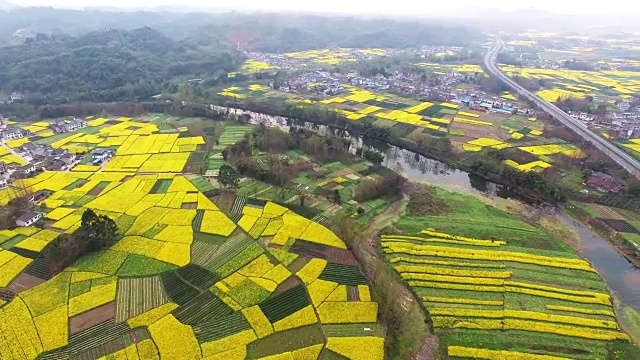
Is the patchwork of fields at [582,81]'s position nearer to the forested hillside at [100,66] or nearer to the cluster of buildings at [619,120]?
the cluster of buildings at [619,120]

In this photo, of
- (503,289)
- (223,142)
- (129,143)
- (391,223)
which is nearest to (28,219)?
(129,143)

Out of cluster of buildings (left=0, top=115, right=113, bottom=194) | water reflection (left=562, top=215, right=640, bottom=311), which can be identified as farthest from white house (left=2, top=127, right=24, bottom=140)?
water reflection (left=562, top=215, right=640, bottom=311)

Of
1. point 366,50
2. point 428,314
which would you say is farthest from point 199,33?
point 428,314

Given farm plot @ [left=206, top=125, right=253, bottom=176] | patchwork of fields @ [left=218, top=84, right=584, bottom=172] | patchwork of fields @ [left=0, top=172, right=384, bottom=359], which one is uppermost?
patchwork of fields @ [left=218, top=84, right=584, bottom=172]

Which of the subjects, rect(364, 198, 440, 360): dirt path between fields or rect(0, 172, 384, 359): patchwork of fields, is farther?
rect(364, 198, 440, 360): dirt path between fields

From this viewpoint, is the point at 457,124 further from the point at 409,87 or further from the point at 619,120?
the point at 619,120

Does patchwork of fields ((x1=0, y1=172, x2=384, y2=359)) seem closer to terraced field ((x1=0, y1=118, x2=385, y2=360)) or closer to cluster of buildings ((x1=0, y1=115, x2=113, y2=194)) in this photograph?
terraced field ((x1=0, y1=118, x2=385, y2=360))
